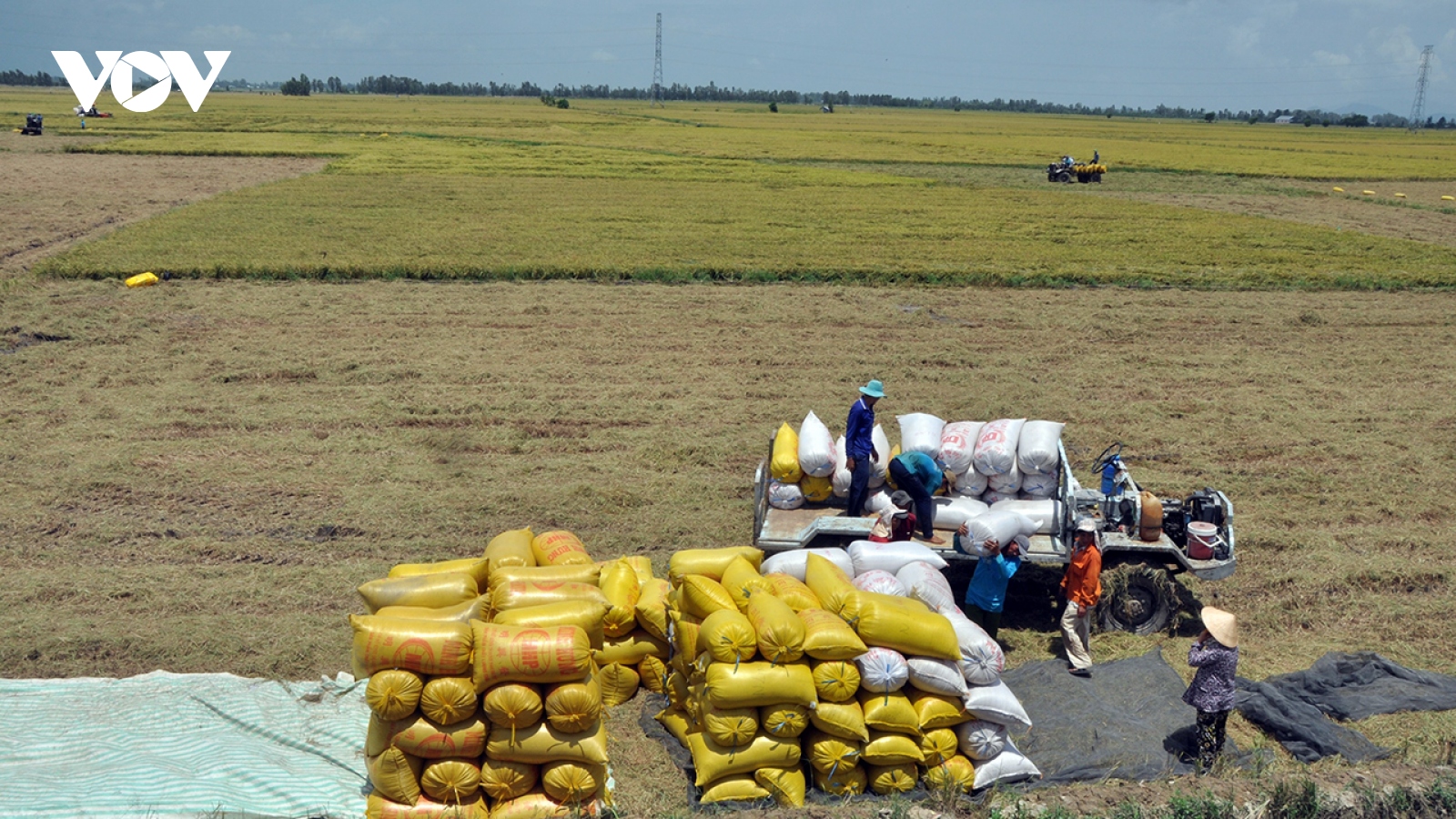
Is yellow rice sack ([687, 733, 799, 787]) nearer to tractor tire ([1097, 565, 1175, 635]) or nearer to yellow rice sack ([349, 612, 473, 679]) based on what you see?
yellow rice sack ([349, 612, 473, 679])

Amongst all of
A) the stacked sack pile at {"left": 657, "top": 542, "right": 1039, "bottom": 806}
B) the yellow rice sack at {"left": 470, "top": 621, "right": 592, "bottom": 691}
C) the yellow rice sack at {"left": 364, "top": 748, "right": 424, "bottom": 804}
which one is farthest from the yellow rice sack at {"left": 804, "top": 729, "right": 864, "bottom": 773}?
the yellow rice sack at {"left": 364, "top": 748, "right": 424, "bottom": 804}

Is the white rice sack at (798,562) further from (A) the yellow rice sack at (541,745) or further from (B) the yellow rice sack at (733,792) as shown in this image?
(A) the yellow rice sack at (541,745)

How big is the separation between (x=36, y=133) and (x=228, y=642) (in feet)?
201

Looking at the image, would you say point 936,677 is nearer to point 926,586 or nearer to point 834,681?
point 834,681

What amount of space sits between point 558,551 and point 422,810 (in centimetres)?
229

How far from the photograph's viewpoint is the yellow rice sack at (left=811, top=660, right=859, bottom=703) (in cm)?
583

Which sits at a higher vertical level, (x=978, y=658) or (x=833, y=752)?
(x=978, y=658)

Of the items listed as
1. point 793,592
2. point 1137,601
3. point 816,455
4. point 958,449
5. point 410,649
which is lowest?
point 1137,601

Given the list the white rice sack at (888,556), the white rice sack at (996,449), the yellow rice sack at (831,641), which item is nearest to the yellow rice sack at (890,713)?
the yellow rice sack at (831,641)

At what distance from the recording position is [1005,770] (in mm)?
6090

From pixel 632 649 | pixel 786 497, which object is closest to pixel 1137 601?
pixel 786 497

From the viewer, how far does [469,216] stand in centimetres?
2903

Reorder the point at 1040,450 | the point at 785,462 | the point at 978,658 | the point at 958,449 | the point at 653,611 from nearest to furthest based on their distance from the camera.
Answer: the point at 978,658
the point at 653,611
the point at 1040,450
the point at 958,449
the point at 785,462

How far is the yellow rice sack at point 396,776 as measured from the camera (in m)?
5.55
